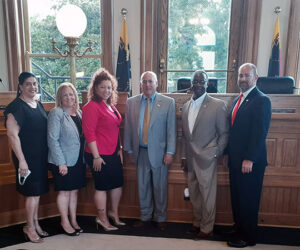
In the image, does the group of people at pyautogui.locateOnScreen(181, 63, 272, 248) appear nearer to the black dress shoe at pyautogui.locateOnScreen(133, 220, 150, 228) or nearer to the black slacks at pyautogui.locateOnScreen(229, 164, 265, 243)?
the black slacks at pyautogui.locateOnScreen(229, 164, 265, 243)

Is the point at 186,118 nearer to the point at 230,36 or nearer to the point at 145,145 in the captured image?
the point at 145,145

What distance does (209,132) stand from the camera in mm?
2148

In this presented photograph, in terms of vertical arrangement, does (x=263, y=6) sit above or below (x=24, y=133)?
above

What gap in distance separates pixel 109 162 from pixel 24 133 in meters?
0.76

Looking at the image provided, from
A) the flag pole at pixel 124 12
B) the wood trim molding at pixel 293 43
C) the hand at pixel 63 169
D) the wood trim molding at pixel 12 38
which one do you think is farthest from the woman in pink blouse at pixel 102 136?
the wood trim molding at pixel 293 43

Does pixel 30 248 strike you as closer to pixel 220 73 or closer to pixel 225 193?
pixel 225 193

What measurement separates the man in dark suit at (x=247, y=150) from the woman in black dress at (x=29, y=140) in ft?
5.37

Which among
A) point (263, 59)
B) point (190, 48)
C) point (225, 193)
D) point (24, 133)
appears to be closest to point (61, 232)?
point (24, 133)

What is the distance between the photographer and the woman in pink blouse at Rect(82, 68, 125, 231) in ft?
7.29

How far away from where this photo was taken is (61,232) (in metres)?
2.45

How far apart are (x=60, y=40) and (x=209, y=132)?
10.8 feet

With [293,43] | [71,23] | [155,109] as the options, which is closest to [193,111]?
[155,109]

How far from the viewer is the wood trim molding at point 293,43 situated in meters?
3.61

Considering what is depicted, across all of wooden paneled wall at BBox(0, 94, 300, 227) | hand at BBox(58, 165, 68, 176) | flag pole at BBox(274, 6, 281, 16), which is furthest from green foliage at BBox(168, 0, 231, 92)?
hand at BBox(58, 165, 68, 176)
